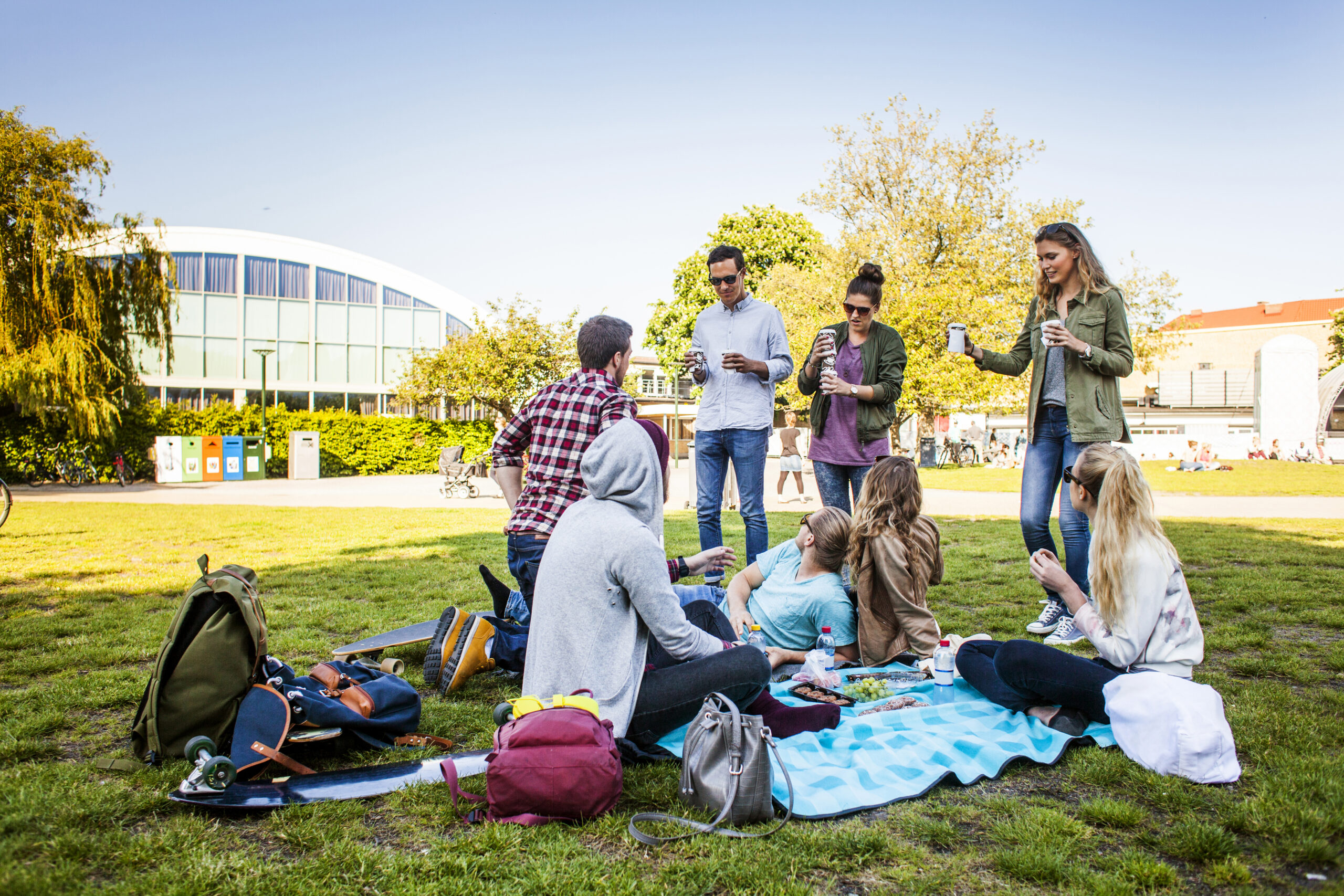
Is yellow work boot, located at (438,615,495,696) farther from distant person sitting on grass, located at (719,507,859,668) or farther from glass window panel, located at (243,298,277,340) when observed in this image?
glass window panel, located at (243,298,277,340)

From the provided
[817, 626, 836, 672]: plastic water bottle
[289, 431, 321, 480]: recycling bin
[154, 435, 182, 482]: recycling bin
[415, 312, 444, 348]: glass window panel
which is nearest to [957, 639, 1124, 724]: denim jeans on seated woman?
[817, 626, 836, 672]: plastic water bottle

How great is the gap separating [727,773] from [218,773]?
1.62 meters

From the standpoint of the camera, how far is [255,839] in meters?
2.44

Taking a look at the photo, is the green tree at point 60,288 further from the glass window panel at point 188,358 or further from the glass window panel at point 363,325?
the glass window panel at point 363,325

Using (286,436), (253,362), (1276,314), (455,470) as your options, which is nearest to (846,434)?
(455,470)

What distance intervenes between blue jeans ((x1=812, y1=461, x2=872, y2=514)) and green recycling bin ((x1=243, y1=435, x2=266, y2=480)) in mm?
23296

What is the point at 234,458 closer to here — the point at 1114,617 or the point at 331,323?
the point at 331,323

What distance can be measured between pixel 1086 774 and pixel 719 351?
3541mm

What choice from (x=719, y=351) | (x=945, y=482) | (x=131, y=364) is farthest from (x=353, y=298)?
(x=719, y=351)

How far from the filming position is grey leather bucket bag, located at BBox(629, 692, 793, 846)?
2.49m

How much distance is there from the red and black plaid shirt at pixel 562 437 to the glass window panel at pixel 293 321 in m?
35.9

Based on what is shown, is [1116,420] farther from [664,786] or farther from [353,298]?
[353,298]

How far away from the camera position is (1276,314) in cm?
7150

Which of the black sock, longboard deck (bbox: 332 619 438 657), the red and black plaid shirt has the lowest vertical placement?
longboard deck (bbox: 332 619 438 657)
